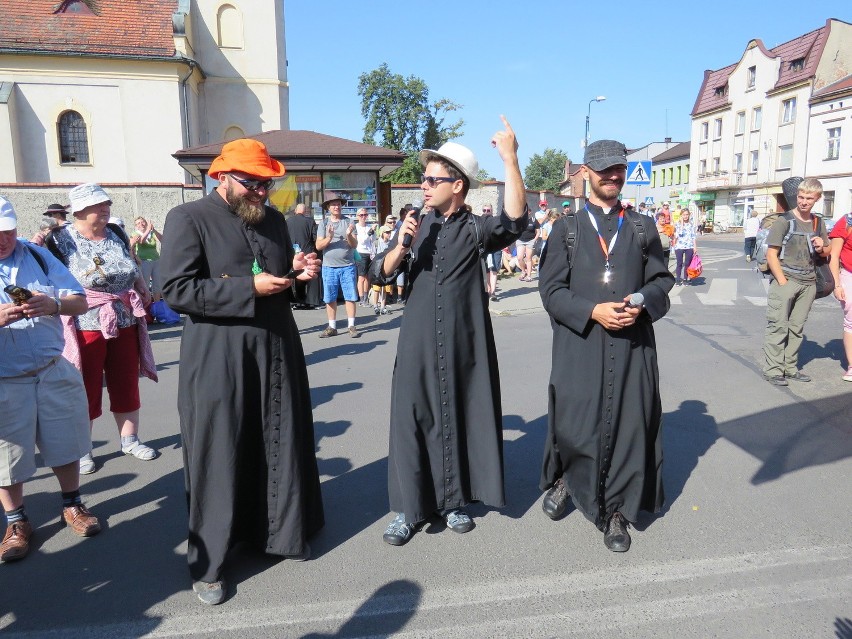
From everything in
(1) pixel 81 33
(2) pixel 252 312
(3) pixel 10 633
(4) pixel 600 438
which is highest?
(1) pixel 81 33

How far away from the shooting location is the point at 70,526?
3.76m

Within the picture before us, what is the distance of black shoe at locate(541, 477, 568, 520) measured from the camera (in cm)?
376

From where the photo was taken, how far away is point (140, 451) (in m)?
4.91

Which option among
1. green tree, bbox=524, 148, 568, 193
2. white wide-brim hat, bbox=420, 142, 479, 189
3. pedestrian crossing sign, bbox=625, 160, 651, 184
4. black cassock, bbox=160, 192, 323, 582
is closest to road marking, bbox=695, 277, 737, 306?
pedestrian crossing sign, bbox=625, 160, 651, 184

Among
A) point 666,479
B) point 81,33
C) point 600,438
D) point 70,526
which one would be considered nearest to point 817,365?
point 666,479

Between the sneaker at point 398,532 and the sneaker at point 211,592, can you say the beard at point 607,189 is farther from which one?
the sneaker at point 211,592

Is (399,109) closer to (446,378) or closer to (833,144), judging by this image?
(833,144)

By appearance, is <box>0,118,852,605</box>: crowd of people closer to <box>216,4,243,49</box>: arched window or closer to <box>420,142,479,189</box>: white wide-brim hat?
<box>420,142,479,189</box>: white wide-brim hat

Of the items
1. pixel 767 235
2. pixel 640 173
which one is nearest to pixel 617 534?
pixel 767 235

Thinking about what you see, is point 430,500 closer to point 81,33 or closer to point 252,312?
point 252,312

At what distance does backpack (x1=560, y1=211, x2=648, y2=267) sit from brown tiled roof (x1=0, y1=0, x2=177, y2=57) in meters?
26.9

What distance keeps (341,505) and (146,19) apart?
1160 inches

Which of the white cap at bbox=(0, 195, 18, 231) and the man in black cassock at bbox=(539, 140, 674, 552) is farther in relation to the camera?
the man in black cassock at bbox=(539, 140, 674, 552)

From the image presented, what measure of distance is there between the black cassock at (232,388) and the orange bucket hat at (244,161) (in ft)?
0.60
